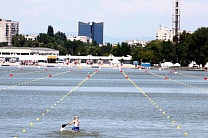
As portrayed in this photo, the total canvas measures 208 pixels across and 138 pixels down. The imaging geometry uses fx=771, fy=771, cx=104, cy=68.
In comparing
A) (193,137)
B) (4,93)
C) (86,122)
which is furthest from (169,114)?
(4,93)

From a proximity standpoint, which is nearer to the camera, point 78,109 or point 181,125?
point 181,125

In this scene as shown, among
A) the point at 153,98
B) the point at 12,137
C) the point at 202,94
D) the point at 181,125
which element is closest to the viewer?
the point at 12,137

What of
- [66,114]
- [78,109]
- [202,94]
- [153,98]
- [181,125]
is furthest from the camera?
[202,94]

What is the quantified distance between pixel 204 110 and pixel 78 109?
9282mm

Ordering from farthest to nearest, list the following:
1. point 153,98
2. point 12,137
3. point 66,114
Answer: point 153,98, point 66,114, point 12,137

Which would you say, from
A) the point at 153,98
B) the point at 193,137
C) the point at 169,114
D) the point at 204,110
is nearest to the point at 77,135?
the point at 193,137

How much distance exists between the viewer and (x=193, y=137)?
3878cm

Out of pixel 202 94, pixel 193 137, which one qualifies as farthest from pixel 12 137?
pixel 202 94

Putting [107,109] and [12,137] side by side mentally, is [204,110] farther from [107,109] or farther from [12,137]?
[12,137]

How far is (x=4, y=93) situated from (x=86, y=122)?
96.1 feet

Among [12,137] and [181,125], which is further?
[181,125]

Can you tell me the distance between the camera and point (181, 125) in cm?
4438

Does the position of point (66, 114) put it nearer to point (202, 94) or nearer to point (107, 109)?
point (107, 109)

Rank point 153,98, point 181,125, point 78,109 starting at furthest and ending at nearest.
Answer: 1. point 153,98
2. point 78,109
3. point 181,125
